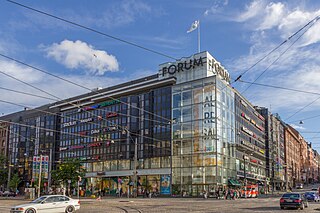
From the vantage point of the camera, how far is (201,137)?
69438mm

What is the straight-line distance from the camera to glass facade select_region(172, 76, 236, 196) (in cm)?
6806

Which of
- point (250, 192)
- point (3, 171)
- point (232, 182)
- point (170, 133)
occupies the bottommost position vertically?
point (250, 192)

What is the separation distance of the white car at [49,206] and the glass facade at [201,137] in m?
43.3

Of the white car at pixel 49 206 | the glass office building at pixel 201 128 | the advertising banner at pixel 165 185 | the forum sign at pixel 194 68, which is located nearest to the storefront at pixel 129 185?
the advertising banner at pixel 165 185

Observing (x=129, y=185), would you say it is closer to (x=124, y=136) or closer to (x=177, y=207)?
(x=124, y=136)

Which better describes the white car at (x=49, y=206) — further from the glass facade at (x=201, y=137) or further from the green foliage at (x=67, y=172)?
the glass facade at (x=201, y=137)

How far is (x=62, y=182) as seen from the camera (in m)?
63.8

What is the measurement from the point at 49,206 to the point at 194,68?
5131 centimetres

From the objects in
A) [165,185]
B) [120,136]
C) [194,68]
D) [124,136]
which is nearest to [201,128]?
[194,68]

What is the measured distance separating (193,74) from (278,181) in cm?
6070

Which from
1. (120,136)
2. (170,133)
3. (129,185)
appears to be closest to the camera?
(170,133)

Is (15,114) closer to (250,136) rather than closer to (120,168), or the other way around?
(120,168)

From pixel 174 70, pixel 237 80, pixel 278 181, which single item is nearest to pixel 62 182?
pixel 174 70

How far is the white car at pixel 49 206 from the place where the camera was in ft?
78.7
